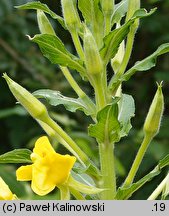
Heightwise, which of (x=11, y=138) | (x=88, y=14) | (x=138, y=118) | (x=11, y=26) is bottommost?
(x=88, y=14)

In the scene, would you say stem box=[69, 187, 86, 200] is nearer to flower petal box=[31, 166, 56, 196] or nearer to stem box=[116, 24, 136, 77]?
flower petal box=[31, 166, 56, 196]

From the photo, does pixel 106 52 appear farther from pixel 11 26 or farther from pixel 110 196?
pixel 11 26

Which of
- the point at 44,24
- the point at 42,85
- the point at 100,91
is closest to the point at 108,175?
the point at 100,91

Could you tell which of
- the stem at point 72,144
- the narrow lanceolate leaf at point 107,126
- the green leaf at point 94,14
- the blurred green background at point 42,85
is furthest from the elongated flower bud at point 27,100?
the blurred green background at point 42,85

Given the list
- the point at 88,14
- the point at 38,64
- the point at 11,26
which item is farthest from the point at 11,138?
the point at 88,14

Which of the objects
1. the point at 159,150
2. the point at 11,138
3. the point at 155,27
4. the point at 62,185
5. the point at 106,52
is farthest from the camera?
the point at 155,27

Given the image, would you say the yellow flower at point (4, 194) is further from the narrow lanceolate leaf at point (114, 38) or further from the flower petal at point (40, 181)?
the narrow lanceolate leaf at point (114, 38)
